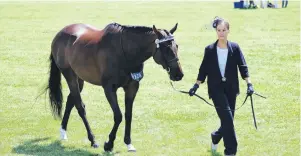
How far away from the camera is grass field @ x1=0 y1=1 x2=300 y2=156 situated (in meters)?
9.69

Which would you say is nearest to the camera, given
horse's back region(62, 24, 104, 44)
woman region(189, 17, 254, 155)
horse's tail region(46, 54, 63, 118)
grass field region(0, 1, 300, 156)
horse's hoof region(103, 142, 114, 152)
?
woman region(189, 17, 254, 155)

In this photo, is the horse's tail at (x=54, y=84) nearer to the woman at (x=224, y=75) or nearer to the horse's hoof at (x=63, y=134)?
the horse's hoof at (x=63, y=134)

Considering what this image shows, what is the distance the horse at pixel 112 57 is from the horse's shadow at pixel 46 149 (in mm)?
Answer: 299

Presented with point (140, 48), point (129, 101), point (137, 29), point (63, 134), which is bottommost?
point (63, 134)

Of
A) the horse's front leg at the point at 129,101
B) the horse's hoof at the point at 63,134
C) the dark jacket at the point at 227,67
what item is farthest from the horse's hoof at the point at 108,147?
the dark jacket at the point at 227,67

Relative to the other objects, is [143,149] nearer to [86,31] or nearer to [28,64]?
[86,31]

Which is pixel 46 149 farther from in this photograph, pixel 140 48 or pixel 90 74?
pixel 140 48

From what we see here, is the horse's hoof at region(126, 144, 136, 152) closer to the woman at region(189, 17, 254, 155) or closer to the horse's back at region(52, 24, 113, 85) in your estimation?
the horse's back at region(52, 24, 113, 85)

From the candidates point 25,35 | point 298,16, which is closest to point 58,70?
point 25,35

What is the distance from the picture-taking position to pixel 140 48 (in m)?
8.61

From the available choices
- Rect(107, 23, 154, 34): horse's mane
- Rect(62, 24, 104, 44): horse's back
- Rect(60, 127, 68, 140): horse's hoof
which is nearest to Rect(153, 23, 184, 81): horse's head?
Rect(107, 23, 154, 34): horse's mane

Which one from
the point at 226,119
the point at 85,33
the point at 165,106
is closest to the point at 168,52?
the point at 226,119

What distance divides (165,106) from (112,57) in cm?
407

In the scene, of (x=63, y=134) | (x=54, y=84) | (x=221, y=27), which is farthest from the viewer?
(x=54, y=84)
